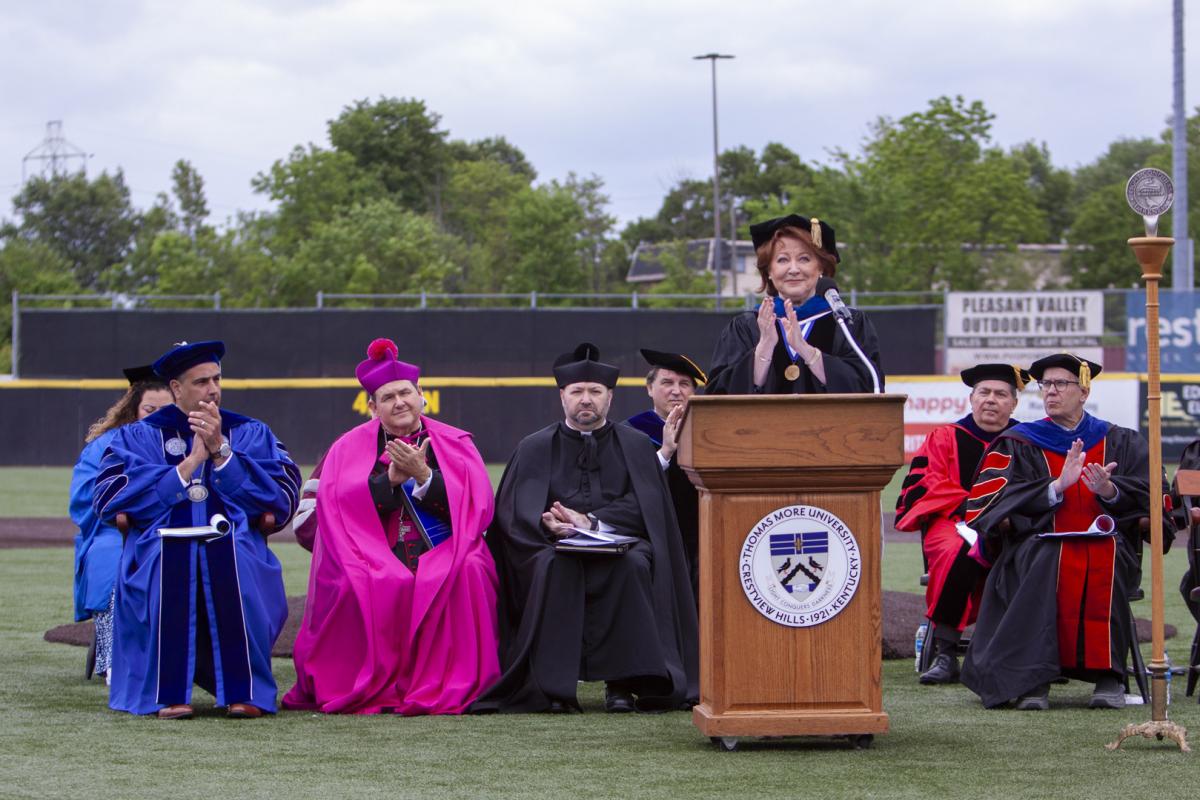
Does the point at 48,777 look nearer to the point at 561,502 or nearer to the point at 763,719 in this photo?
the point at 763,719

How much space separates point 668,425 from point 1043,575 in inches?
80.4

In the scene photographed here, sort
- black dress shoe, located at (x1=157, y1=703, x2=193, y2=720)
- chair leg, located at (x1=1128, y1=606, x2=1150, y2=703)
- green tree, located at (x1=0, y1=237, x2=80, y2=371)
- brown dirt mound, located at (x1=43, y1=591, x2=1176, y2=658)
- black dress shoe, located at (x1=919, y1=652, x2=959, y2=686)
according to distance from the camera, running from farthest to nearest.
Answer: green tree, located at (x1=0, y1=237, x2=80, y2=371), brown dirt mound, located at (x1=43, y1=591, x2=1176, y2=658), black dress shoe, located at (x1=919, y1=652, x2=959, y2=686), chair leg, located at (x1=1128, y1=606, x2=1150, y2=703), black dress shoe, located at (x1=157, y1=703, x2=193, y2=720)

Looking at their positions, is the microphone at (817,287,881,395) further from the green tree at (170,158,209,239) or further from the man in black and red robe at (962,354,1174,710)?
the green tree at (170,158,209,239)

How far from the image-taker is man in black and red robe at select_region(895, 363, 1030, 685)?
8.67 m

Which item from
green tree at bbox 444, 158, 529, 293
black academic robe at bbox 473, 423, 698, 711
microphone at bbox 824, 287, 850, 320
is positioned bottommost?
black academic robe at bbox 473, 423, 698, 711

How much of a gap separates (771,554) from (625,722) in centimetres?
145

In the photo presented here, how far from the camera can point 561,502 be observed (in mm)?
8188

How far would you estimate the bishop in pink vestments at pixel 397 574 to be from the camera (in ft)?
25.5

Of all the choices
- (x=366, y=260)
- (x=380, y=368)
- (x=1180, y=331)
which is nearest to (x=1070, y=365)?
(x=380, y=368)

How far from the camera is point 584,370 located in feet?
26.9

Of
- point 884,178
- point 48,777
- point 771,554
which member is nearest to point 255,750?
point 48,777

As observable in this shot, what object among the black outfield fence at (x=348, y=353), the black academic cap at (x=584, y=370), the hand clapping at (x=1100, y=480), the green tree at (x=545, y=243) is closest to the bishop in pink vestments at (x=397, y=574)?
the black academic cap at (x=584, y=370)

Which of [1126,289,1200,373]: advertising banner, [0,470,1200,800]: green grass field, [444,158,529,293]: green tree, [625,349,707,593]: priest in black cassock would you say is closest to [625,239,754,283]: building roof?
[444,158,529,293]: green tree

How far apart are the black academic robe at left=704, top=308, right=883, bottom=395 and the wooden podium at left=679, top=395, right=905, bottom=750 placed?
0.36 m
